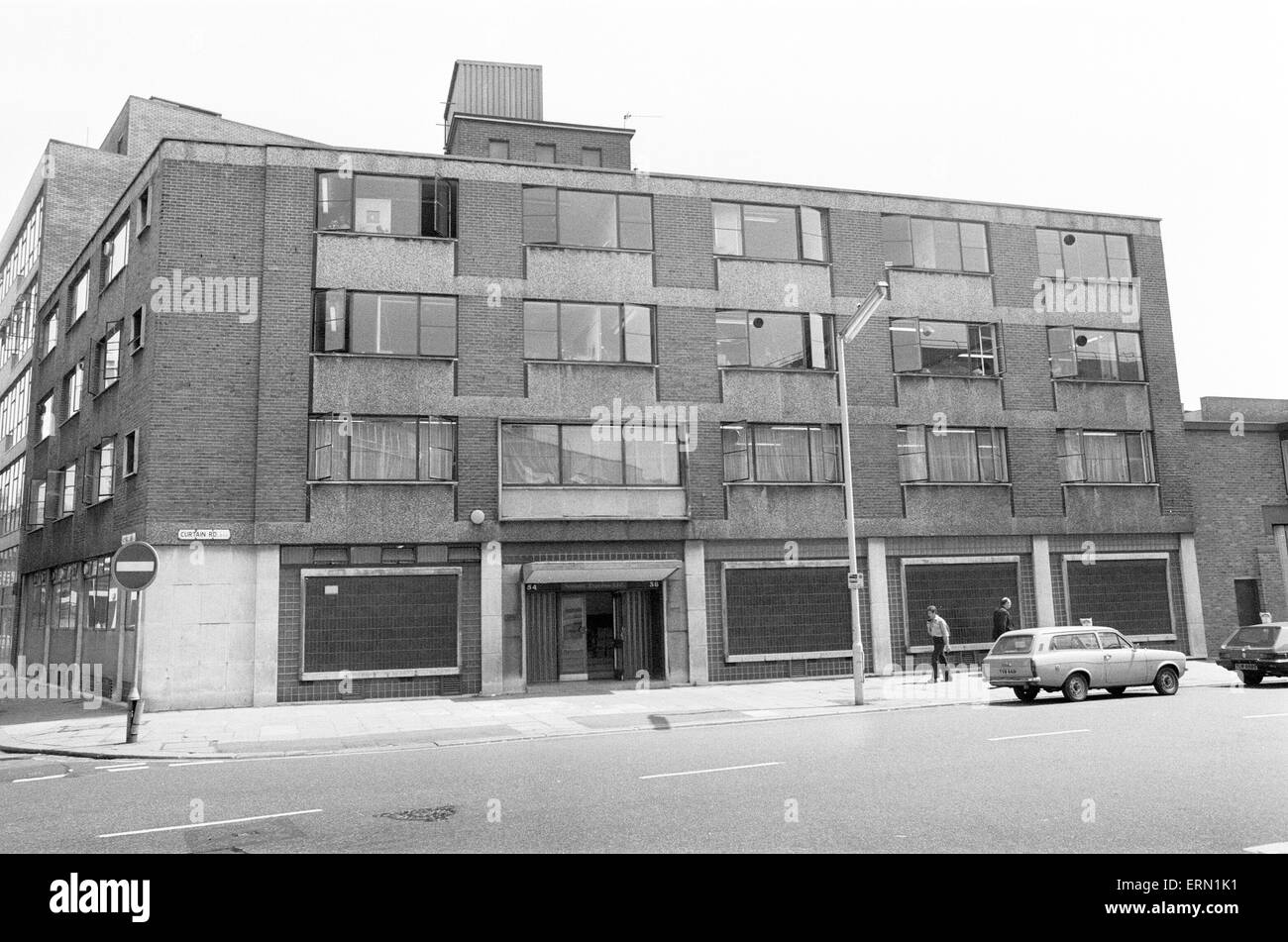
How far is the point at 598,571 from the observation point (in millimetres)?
24141

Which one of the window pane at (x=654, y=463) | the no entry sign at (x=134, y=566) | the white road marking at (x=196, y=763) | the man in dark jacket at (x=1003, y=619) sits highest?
the window pane at (x=654, y=463)

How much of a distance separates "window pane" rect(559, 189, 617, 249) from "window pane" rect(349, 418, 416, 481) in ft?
21.2

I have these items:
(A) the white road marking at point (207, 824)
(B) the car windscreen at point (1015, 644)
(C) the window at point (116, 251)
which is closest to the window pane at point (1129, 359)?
(B) the car windscreen at point (1015, 644)

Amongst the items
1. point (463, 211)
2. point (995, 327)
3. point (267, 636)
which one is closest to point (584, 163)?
point (463, 211)

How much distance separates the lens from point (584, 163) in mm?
36156

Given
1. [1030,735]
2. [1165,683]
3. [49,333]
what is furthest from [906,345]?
[49,333]

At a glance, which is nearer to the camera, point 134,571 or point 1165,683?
point 134,571

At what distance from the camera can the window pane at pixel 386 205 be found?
24562mm

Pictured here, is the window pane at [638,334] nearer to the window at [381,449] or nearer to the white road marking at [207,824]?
the window at [381,449]

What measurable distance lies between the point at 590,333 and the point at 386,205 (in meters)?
5.86

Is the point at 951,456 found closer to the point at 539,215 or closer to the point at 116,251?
the point at 539,215

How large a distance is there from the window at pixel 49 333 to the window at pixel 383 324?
17.0m

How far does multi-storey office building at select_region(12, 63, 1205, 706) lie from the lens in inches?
900
